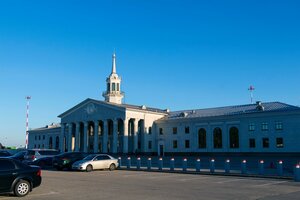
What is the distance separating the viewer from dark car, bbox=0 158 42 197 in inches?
526

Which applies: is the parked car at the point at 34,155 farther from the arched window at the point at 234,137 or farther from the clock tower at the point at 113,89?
the clock tower at the point at 113,89

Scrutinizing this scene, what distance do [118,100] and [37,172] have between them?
66.6 meters

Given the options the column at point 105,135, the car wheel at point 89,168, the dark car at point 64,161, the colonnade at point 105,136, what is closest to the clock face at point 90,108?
the colonnade at point 105,136

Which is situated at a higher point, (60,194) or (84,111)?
(84,111)

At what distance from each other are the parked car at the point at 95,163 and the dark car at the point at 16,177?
1453 cm

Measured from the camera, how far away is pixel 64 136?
8188 centimetres

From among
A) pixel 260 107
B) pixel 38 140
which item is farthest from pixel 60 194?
pixel 38 140

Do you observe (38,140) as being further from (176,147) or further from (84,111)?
(176,147)

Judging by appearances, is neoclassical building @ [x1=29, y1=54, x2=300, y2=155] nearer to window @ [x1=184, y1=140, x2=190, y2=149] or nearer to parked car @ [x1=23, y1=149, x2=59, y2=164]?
window @ [x1=184, y1=140, x2=190, y2=149]

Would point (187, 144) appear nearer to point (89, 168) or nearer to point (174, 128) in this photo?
point (174, 128)

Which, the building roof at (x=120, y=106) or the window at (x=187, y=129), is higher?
the building roof at (x=120, y=106)

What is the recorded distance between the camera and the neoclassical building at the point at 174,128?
53875mm

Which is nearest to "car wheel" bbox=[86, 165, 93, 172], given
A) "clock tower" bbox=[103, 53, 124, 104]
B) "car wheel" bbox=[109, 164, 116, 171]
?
"car wheel" bbox=[109, 164, 116, 171]

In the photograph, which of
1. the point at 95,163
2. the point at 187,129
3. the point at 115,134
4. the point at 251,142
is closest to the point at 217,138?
the point at 251,142
